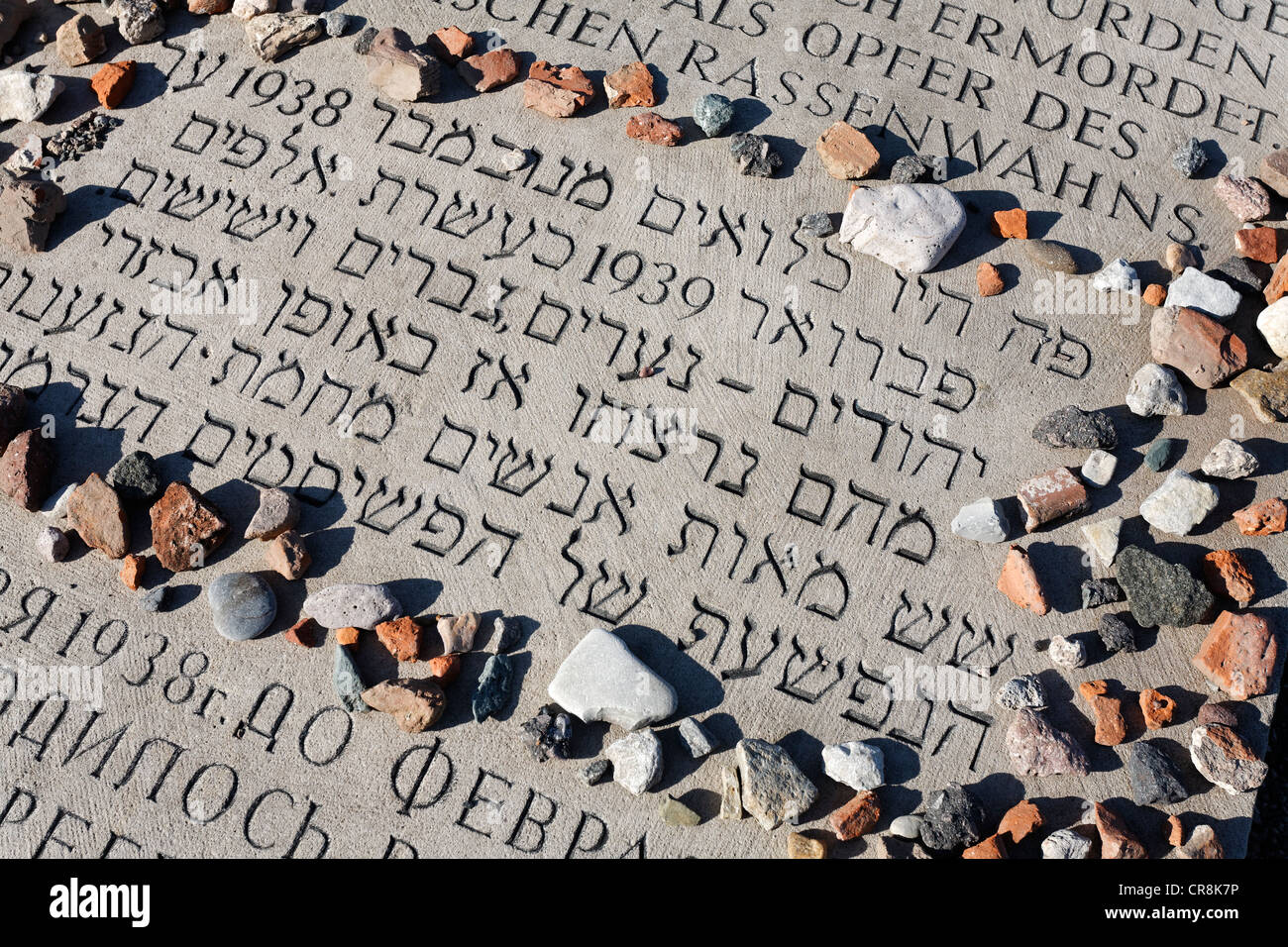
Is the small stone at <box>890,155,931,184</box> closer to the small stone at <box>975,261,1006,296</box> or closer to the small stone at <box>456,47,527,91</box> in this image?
the small stone at <box>975,261,1006,296</box>

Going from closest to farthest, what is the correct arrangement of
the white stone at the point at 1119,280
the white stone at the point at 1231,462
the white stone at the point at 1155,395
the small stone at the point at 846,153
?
the white stone at the point at 1231,462
the white stone at the point at 1155,395
the white stone at the point at 1119,280
the small stone at the point at 846,153

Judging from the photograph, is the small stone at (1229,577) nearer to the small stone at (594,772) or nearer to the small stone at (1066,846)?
Answer: the small stone at (1066,846)

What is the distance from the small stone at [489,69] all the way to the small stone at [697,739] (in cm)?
307

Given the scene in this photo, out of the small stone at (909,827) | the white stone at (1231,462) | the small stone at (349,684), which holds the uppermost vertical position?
the white stone at (1231,462)

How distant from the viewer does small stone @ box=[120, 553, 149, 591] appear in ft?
12.4

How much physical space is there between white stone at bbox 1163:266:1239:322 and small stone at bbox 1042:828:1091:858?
→ 7.24 ft

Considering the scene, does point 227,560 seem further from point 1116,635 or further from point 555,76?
point 1116,635

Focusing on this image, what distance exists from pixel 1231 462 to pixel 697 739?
228 cm

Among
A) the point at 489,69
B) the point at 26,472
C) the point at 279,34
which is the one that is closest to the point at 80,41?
the point at 279,34

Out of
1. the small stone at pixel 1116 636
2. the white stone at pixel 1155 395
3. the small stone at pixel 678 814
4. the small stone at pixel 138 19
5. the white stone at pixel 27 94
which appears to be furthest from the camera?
the small stone at pixel 138 19

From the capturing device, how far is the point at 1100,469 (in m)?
3.88

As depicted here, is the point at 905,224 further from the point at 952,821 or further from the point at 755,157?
the point at 952,821

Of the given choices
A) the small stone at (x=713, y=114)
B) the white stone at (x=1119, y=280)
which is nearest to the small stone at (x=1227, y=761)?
the white stone at (x=1119, y=280)

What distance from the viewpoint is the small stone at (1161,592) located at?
11.8 feet
